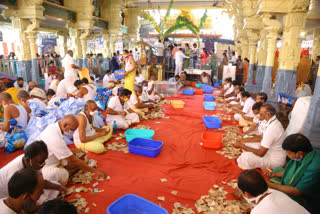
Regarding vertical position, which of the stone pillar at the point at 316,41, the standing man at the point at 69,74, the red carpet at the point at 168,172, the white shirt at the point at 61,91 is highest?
the stone pillar at the point at 316,41

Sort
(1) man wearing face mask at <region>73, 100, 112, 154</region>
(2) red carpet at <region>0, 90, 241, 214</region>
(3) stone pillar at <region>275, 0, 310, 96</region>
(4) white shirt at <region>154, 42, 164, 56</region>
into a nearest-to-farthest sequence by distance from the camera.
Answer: (2) red carpet at <region>0, 90, 241, 214</region>
(1) man wearing face mask at <region>73, 100, 112, 154</region>
(3) stone pillar at <region>275, 0, 310, 96</region>
(4) white shirt at <region>154, 42, 164, 56</region>

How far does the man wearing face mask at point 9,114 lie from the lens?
4.18 m

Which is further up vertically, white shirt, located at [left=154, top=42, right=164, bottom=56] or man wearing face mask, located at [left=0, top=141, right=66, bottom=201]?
white shirt, located at [left=154, top=42, right=164, bottom=56]

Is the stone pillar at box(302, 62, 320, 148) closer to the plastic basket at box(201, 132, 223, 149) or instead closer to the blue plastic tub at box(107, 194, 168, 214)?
the plastic basket at box(201, 132, 223, 149)

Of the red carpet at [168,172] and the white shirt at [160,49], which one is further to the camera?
the white shirt at [160,49]

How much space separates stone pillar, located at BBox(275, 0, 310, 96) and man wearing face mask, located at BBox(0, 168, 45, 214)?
7213 millimetres

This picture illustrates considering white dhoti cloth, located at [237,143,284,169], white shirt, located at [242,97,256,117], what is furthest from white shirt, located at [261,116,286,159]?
white shirt, located at [242,97,256,117]

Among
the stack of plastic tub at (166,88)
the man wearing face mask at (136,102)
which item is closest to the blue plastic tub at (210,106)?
the man wearing face mask at (136,102)

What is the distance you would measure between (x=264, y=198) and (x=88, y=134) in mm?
3391

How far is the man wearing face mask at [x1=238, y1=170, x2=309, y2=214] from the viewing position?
190 centimetres

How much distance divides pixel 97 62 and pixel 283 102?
12.4 meters

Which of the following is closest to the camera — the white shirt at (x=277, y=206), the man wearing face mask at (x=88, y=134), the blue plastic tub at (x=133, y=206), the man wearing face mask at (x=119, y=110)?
the white shirt at (x=277, y=206)

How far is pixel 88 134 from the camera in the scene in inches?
172

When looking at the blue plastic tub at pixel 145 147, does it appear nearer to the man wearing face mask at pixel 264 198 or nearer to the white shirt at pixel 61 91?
the man wearing face mask at pixel 264 198
